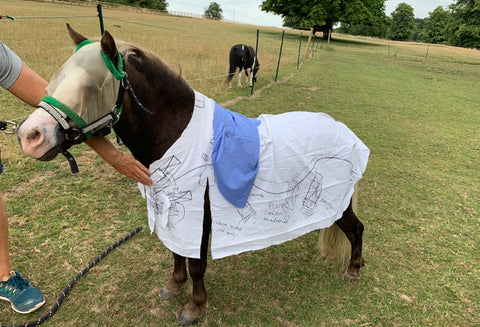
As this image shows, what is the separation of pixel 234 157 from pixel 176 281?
1.26 m

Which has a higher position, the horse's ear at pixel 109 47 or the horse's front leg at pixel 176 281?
the horse's ear at pixel 109 47

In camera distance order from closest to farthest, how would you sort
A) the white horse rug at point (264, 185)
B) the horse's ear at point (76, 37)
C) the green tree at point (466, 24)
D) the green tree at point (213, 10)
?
the horse's ear at point (76, 37)
the white horse rug at point (264, 185)
the green tree at point (466, 24)
the green tree at point (213, 10)

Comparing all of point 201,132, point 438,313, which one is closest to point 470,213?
point 438,313

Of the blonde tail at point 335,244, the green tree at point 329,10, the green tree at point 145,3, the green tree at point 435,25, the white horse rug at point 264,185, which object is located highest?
the green tree at point 435,25

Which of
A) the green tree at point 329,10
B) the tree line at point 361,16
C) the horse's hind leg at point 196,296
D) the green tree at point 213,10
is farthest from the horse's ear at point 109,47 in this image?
the green tree at point 213,10

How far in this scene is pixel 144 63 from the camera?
1446mm

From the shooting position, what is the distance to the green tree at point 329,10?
31.6m

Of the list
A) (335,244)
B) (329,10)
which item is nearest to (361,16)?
(329,10)

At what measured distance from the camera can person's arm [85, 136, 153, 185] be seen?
146 cm

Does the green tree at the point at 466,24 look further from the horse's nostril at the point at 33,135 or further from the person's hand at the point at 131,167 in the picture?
the horse's nostril at the point at 33,135

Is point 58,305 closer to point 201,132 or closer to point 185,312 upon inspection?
point 185,312

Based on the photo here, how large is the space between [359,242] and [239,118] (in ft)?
5.29

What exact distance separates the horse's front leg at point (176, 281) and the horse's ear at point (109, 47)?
1.55 meters

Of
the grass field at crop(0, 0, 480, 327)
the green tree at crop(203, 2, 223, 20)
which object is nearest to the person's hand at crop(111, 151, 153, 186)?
the grass field at crop(0, 0, 480, 327)
